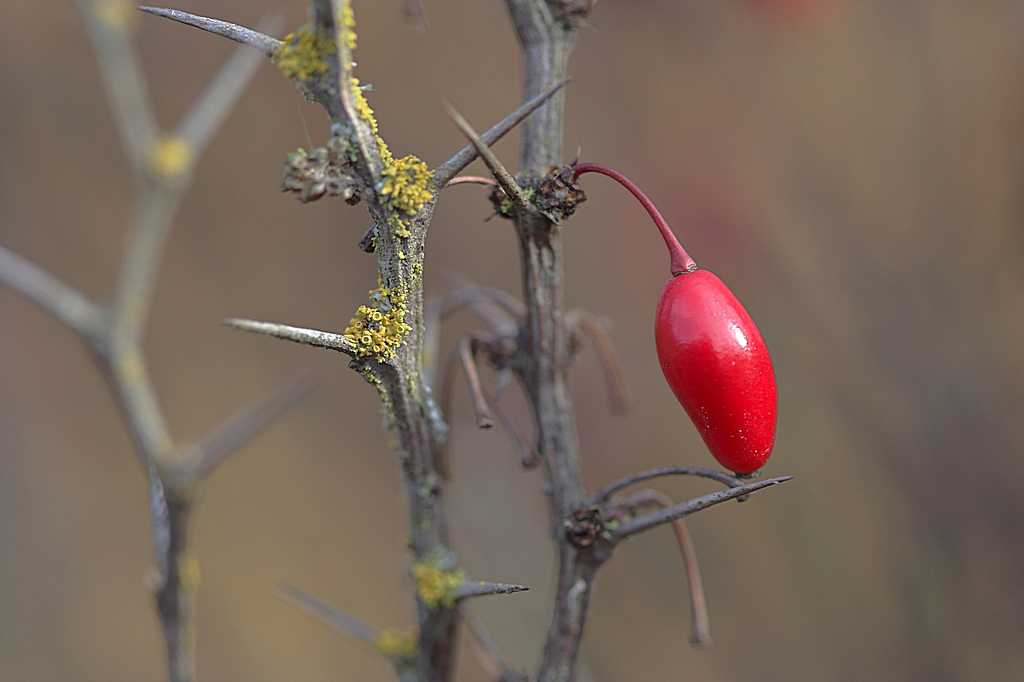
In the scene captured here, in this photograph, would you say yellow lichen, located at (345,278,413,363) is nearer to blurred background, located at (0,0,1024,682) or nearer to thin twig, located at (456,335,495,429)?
thin twig, located at (456,335,495,429)

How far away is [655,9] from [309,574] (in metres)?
1.71

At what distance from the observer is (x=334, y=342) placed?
39cm

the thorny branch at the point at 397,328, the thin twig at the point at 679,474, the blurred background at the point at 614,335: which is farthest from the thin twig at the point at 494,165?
the blurred background at the point at 614,335

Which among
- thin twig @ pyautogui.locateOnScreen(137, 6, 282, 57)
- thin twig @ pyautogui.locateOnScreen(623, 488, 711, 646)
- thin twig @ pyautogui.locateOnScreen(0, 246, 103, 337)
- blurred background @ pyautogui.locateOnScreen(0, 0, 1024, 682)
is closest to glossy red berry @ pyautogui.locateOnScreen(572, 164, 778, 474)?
thin twig @ pyautogui.locateOnScreen(623, 488, 711, 646)

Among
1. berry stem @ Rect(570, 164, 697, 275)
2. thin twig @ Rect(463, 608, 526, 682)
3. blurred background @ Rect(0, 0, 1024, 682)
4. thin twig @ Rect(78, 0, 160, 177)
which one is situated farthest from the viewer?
blurred background @ Rect(0, 0, 1024, 682)

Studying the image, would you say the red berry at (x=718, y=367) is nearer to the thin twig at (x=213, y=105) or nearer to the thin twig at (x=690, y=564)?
the thin twig at (x=690, y=564)

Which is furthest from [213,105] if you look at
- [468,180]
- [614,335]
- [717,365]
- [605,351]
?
[614,335]

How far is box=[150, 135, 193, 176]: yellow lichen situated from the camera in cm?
24

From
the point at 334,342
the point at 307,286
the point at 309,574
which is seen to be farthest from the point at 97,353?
the point at 309,574

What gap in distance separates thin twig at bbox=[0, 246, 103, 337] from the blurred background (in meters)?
1.20

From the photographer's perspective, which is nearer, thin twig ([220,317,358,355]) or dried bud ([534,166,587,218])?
thin twig ([220,317,358,355])

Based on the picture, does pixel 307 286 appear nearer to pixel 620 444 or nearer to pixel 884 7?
pixel 620 444

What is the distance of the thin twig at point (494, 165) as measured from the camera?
34 centimetres

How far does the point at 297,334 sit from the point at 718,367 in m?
0.27
